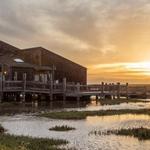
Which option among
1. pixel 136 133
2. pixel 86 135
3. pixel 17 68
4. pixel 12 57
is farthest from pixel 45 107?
pixel 136 133

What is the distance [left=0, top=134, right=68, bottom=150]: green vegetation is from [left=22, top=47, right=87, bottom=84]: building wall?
182ft

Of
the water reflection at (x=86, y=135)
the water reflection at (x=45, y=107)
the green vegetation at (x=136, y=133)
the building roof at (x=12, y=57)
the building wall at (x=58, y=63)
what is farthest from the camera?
the building wall at (x=58, y=63)

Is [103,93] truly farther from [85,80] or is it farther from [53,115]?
[53,115]

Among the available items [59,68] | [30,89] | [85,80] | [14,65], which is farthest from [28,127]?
[85,80]

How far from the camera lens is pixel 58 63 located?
79.9 m

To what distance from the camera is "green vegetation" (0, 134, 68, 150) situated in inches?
746

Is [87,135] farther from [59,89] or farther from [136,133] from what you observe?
[59,89]

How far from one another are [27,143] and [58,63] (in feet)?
196

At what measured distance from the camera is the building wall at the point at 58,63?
78.1 metres

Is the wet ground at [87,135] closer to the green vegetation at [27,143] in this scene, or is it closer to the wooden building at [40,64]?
the green vegetation at [27,143]

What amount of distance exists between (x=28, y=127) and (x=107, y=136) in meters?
6.99

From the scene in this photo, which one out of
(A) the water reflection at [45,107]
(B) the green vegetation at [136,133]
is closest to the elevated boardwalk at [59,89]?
(A) the water reflection at [45,107]

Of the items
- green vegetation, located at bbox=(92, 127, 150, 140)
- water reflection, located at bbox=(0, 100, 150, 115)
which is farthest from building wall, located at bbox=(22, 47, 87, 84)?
green vegetation, located at bbox=(92, 127, 150, 140)

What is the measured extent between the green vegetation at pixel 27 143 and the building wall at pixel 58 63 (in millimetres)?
55501
